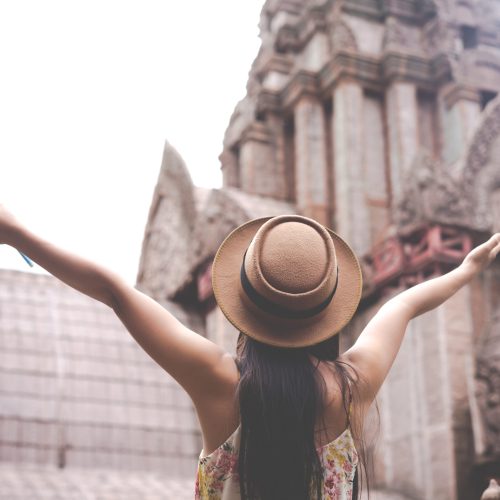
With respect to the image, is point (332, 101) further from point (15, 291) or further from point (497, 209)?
point (15, 291)

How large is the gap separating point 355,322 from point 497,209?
371 centimetres

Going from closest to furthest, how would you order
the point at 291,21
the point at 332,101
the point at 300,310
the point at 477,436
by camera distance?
the point at 300,310
the point at 477,436
the point at 332,101
the point at 291,21

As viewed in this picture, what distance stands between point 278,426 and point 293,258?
20.7 inches

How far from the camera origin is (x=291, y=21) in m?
27.2

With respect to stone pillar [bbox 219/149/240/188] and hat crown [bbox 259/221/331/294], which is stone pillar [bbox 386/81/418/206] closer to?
stone pillar [bbox 219/149/240/188]

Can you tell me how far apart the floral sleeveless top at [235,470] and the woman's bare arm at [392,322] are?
0.23 meters

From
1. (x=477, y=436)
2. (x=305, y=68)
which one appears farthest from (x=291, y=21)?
(x=477, y=436)

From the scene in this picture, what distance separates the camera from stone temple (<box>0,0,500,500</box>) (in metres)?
16.2

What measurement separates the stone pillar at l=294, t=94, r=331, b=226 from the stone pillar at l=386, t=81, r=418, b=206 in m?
1.70

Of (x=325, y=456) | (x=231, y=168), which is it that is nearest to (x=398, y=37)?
Answer: (x=231, y=168)

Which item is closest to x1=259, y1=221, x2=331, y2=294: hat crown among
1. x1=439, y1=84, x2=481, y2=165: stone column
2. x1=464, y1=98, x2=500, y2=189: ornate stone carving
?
x1=464, y1=98, x2=500, y2=189: ornate stone carving

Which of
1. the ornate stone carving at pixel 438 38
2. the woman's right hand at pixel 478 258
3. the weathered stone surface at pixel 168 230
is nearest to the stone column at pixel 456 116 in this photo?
the ornate stone carving at pixel 438 38

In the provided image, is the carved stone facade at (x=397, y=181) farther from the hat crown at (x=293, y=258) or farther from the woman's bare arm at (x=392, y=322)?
the hat crown at (x=293, y=258)

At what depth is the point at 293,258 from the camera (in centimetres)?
297
